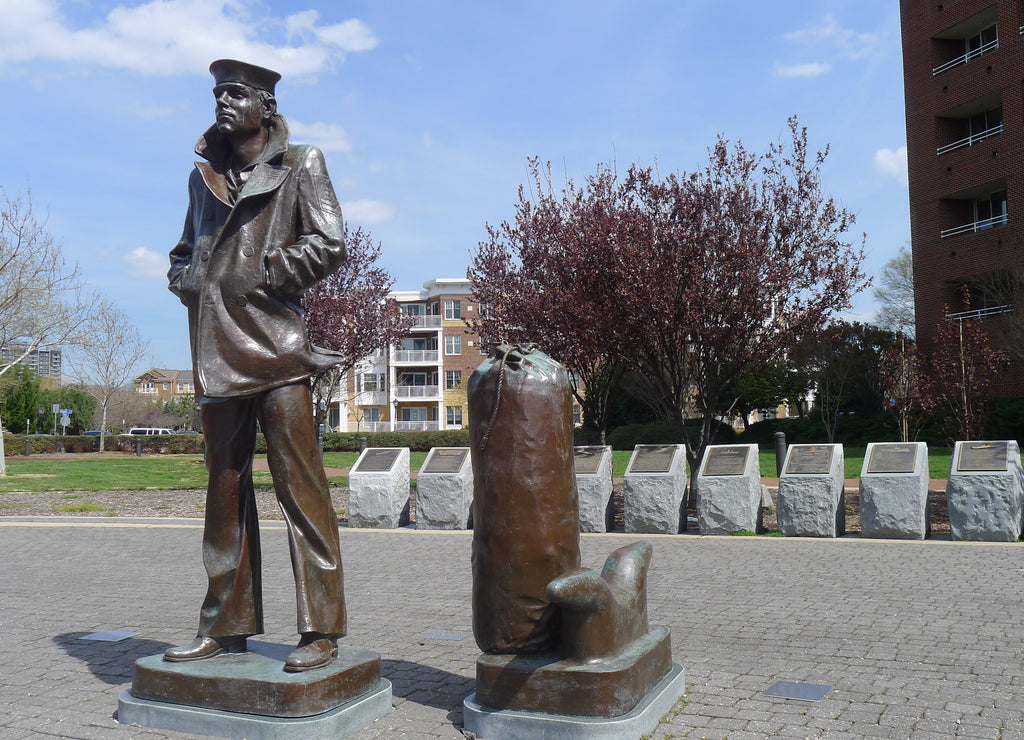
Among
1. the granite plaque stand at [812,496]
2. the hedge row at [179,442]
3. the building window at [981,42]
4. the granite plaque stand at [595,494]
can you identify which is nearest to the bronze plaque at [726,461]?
the granite plaque stand at [812,496]

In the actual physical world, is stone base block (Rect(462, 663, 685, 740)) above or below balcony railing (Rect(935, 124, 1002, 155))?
below

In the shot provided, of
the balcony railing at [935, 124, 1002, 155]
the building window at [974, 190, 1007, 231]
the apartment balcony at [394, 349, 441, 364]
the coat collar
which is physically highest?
the balcony railing at [935, 124, 1002, 155]

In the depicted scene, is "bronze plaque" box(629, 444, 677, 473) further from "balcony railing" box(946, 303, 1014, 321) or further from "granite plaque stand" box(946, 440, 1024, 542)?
"balcony railing" box(946, 303, 1014, 321)

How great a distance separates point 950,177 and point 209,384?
32.1 metres

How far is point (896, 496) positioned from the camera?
34.0ft

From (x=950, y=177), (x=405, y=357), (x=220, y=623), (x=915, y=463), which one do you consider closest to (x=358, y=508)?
(x=915, y=463)

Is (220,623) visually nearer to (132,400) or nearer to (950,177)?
(950,177)

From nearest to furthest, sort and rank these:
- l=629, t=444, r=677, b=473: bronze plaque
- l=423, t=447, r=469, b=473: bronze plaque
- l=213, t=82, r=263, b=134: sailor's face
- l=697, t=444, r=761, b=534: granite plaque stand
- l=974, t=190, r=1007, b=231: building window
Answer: l=213, t=82, r=263, b=134: sailor's face
l=697, t=444, r=761, b=534: granite plaque stand
l=629, t=444, r=677, b=473: bronze plaque
l=423, t=447, r=469, b=473: bronze plaque
l=974, t=190, r=1007, b=231: building window

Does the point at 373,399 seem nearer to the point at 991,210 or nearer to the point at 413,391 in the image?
the point at 413,391

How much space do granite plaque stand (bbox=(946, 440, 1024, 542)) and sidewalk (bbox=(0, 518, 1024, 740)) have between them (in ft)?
1.25

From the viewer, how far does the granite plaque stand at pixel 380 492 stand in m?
12.6

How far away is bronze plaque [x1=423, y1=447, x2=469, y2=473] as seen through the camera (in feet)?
40.1

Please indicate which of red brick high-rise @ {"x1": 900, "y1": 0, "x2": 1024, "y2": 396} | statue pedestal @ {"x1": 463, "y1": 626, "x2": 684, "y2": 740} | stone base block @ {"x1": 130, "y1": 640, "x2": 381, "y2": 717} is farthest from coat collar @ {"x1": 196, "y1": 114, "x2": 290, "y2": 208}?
red brick high-rise @ {"x1": 900, "y1": 0, "x2": 1024, "y2": 396}

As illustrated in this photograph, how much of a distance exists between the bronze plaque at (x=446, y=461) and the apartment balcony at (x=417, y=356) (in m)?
55.0
